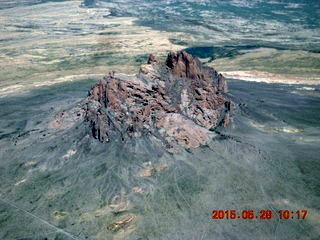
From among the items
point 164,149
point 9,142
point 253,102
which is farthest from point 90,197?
point 253,102

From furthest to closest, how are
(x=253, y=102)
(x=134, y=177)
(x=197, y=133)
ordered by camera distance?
(x=253, y=102) → (x=197, y=133) → (x=134, y=177)

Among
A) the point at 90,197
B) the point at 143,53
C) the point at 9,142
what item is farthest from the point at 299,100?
the point at 143,53

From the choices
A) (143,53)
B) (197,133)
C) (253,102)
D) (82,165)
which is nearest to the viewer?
(82,165)

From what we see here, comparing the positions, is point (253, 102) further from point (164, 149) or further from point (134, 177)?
point (134, 177)

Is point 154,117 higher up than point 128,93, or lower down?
lower down

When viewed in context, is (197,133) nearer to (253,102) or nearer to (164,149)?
(164,149)

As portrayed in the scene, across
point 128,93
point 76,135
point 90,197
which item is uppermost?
point 128,93

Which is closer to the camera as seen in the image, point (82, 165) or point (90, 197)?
point (90, 197)
